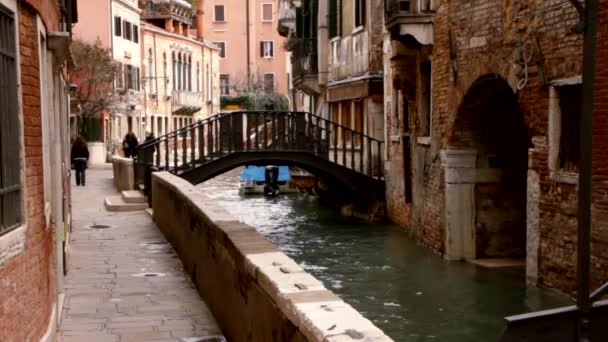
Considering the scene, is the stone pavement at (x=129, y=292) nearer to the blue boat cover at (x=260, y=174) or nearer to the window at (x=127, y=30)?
the blue boat cover at (x=260, y=174)

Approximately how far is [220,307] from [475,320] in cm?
481

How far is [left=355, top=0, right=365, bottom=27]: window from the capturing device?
853 inches

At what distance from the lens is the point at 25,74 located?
222 inches

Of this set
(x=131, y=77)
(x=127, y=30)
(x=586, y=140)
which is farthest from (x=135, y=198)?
(x=127, y=30)

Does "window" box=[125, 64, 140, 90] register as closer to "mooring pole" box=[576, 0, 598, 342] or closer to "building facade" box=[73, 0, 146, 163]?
"building facade" box=[73, 0, 146, 163]

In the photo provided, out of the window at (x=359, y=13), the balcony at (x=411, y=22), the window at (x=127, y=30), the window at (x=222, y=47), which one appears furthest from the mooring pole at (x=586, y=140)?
the window at (x=222, y=47)

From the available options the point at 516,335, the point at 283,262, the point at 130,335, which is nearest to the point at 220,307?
the point at 130,335

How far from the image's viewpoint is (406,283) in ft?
44.4

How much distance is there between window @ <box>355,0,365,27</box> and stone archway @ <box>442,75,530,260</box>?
7.60 metres

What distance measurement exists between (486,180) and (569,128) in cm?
390

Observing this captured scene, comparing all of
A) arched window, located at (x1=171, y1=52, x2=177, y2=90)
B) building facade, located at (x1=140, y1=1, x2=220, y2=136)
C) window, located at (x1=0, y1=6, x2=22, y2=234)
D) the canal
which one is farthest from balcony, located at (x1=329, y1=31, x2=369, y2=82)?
arched window, located at (x1=171, y1=52, x2=177, y2=90)

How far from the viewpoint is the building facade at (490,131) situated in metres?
10.7

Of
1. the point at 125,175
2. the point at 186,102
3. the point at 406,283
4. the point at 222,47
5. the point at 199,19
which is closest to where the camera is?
the point at 406,283

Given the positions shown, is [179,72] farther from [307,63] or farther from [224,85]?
[307,63]
